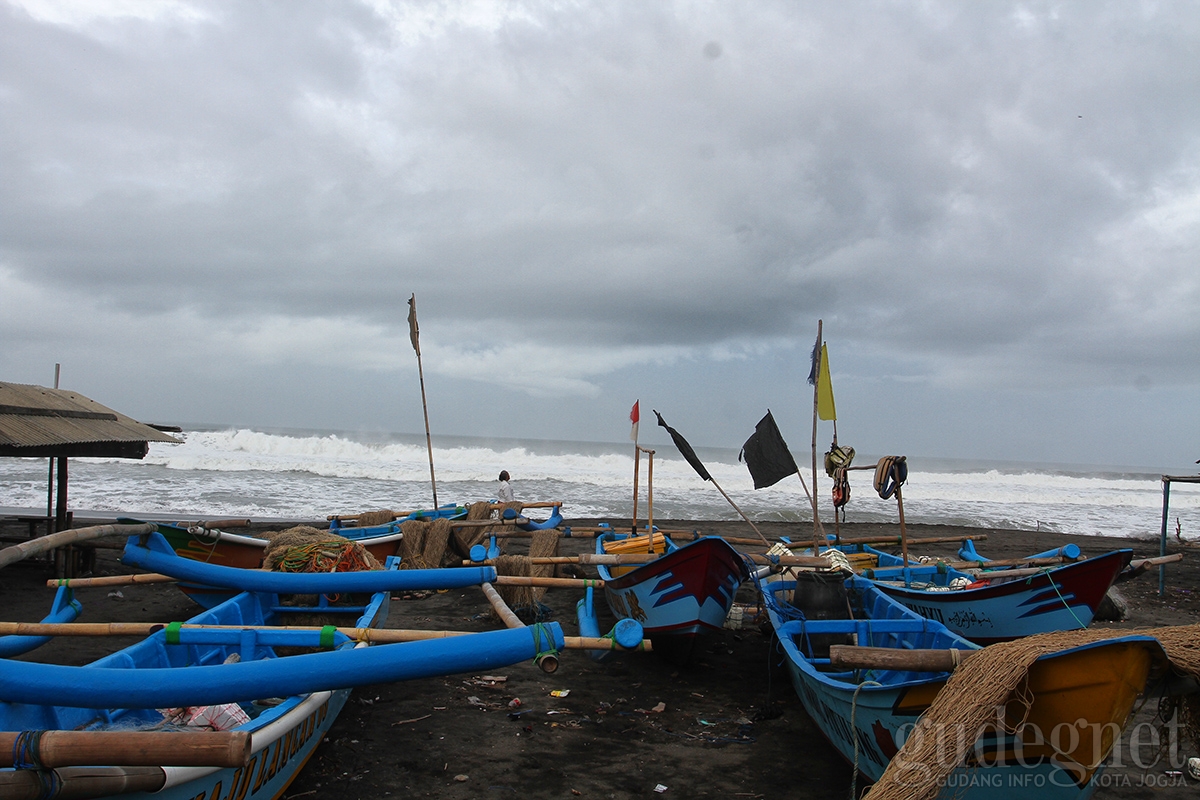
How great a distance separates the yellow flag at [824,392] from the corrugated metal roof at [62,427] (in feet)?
30.0

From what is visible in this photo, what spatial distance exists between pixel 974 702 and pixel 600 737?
304cm

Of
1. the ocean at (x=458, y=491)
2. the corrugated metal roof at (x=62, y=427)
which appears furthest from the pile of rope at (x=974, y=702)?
the ocean at (x=458, y=491)

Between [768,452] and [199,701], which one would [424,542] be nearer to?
[768,452]

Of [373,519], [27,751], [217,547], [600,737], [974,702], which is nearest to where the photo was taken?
[27,751]

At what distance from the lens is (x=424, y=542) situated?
10.2 m

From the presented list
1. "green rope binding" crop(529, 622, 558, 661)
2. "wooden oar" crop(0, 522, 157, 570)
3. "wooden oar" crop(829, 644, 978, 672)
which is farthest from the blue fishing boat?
"wooden oar" crop(829, 644, 978, 672)

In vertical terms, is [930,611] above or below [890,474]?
below

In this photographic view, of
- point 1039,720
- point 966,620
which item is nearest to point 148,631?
point 1039,720

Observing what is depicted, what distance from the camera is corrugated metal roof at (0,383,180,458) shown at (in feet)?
27.7

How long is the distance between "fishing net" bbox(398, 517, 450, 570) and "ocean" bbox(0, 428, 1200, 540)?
22.6 feet

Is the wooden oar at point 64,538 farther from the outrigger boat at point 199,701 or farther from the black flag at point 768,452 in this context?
the black flag at point 768,452

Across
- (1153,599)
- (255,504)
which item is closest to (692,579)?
(1153,599)

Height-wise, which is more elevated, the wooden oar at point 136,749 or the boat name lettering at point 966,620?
the wooden oar at point 136,749

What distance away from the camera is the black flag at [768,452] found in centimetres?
819
